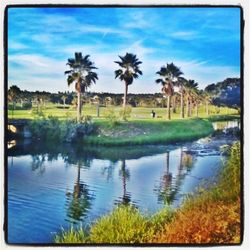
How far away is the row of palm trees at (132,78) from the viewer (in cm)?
241

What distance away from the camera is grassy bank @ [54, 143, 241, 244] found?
2.35 m

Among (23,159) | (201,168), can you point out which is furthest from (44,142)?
(201,168)

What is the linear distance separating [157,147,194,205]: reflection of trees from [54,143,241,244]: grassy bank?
0.18 feet

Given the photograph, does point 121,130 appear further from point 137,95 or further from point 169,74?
point 169,74

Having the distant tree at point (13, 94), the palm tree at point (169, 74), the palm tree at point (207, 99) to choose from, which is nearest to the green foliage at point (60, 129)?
the distant tree at point (13, 94)

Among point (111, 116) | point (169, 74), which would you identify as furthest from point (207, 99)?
point (111, 116)

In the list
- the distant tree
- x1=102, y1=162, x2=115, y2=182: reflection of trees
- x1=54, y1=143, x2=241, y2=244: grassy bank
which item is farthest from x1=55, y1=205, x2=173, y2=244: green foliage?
the distant tree

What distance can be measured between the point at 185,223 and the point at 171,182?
0.61 feet

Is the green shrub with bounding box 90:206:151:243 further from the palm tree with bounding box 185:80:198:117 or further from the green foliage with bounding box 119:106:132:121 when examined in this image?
the palm tree with bounding box 185:80:198:117

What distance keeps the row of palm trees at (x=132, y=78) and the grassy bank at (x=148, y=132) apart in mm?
51

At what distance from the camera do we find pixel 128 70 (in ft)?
7.91

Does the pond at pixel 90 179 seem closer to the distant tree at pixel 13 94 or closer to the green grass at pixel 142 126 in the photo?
the green grass at pixel 142 126

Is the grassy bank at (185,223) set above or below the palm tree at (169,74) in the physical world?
below

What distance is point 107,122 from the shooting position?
2.45 metres
